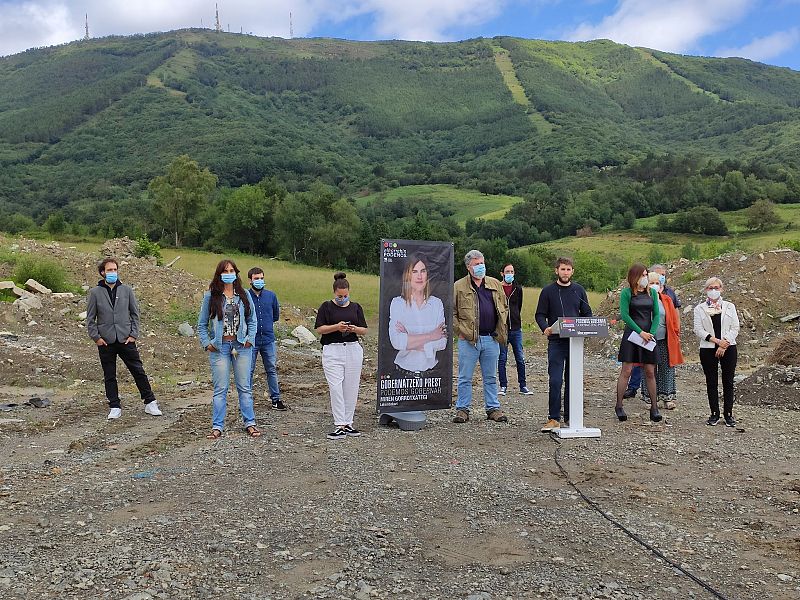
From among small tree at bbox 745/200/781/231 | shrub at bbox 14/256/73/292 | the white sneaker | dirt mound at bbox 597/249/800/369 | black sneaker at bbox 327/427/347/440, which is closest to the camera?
black sneaker at bbox 327/427/347/440

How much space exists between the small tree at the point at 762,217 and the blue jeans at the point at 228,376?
74.4m

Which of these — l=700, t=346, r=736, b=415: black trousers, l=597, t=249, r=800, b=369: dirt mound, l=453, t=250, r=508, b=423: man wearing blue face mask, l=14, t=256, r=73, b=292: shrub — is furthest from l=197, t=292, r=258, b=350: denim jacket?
l=14, t=256, r=73, b=292: shrub

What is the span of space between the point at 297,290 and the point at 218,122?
530 ft

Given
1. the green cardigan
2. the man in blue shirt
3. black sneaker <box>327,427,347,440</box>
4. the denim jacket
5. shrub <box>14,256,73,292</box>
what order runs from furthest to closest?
shrub <box>14,256,73,292</box> < the man in blue shirt < the green cardigan < black sneaker <box>327,427,347,440</box> < the denim jacket

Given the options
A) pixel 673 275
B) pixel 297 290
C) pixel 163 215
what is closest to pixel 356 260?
pixel 163 215

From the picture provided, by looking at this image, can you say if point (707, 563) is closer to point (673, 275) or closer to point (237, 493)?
point (237, 493)

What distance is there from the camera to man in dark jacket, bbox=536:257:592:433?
8.61m

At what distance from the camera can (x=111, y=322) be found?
9562 mm

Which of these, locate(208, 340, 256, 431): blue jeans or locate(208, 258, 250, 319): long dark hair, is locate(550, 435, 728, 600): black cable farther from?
locate(208, 258, 250, 319): long dark hair

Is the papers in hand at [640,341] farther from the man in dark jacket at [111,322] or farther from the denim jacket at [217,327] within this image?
the man in dark jacket at [111,322]

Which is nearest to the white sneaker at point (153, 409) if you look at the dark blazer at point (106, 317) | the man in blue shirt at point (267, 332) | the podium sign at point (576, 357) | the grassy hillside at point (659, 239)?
the dark blazer at point (106, 317)

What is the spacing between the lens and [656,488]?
6441mm

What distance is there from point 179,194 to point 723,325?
54761 millimetres

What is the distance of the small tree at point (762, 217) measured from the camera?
237 ft
